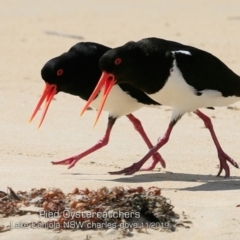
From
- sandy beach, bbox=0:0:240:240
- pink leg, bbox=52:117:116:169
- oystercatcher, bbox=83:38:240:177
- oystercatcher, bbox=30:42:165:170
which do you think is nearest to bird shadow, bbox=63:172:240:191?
sandy beach, bbox=0:0:240:240

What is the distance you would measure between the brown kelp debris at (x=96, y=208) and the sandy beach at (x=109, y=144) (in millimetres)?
93

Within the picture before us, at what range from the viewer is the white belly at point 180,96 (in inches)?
287

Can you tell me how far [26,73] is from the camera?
12781 mm

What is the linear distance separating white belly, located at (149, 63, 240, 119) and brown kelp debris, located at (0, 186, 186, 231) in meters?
1.43

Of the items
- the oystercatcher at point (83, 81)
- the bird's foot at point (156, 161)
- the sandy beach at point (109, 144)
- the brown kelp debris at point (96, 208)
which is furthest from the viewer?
the bird's foot at point (156, 161)

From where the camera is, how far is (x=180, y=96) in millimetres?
7344

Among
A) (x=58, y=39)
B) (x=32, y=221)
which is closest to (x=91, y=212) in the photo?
(x=32, y=221)

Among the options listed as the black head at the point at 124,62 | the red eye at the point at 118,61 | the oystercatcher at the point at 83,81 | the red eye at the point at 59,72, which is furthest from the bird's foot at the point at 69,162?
the red eye at the point at 118,61

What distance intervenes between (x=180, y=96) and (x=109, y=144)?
1.61 metres

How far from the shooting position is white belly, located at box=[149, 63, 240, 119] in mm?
7297

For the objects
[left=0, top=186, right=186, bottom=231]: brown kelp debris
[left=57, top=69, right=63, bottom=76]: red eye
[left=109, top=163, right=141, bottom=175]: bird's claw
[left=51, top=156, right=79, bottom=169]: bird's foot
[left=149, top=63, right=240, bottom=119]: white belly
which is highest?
[left=57, top=69, right=63, bottom=76]: red eye

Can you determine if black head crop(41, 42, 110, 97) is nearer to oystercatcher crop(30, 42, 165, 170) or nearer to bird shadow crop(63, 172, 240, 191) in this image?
oystercatcher crop(30, 42, 165, 170)

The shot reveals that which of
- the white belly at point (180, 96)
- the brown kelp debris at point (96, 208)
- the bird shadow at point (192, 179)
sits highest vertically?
the white belly at point (180, 96)

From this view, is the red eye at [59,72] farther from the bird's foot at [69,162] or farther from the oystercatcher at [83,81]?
the bird's foot at [69,162]
